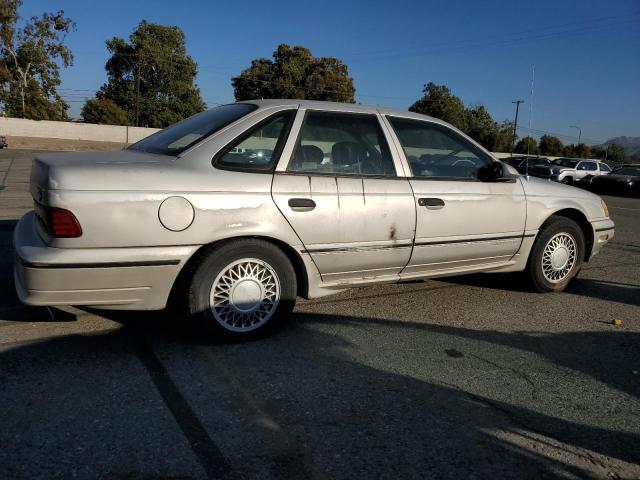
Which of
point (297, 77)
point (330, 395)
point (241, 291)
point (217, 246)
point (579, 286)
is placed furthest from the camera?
point (297, 77)

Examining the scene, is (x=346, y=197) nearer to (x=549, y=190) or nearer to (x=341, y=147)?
(x=341, y=147)

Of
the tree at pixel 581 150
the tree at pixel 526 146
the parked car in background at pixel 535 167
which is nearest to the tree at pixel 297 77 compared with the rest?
the tree at pixel 526 146

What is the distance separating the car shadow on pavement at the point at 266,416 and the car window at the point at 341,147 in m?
1.25

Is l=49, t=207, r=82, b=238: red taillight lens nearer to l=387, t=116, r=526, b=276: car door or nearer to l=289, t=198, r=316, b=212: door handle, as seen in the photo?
l=289, t=198, r=316, b=212: door handle

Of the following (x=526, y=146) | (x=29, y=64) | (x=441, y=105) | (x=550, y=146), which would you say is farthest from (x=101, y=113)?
(x=550, y=146)

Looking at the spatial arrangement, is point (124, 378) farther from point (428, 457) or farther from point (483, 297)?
point (483, 297)

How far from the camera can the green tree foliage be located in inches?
2544

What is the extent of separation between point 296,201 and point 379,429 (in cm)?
160

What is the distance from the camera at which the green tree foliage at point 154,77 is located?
6462 centimetres

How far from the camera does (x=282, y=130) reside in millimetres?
3779

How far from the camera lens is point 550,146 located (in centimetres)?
7525

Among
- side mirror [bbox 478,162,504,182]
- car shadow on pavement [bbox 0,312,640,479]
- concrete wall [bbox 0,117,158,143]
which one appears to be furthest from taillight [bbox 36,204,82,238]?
concrete wall [bbox 0,117,158,143]

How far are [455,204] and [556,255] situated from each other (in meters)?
1.46

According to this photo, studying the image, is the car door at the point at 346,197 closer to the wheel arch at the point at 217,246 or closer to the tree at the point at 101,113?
the wheel arch at the point at 217,246
